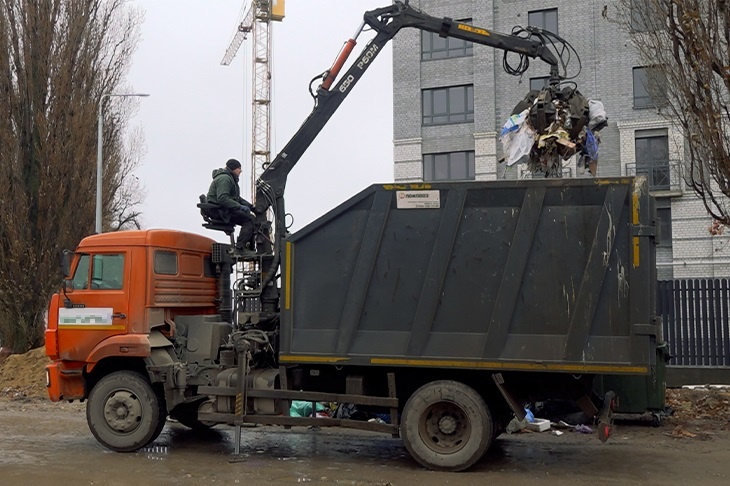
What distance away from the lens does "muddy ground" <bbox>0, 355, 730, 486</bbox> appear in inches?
310

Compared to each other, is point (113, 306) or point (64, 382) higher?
point (113, 306)

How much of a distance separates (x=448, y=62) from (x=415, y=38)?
1.65 meters

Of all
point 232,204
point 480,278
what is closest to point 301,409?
point 232,204

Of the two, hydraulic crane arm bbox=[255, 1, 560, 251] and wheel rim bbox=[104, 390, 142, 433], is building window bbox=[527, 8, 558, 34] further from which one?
wheel rim bbox=[104, 390, 142, 433]

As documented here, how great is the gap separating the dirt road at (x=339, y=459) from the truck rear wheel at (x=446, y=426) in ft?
0.60

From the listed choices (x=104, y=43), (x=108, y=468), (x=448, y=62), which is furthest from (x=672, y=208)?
(x=108, y=468)

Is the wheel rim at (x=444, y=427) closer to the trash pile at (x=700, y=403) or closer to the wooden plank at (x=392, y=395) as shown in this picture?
the wooden plank at (x=392, y=395)

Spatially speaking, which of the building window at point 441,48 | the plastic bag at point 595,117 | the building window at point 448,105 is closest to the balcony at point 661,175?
the building window at point 448,105

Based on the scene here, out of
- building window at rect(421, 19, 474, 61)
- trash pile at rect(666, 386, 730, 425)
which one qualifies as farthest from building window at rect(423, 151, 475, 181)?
trash pile at rect(666, 386, 730, 425)

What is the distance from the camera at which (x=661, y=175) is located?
2752 centimetres

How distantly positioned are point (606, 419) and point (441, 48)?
24.3 m

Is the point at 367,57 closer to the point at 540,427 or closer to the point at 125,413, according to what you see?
the point at 125,413

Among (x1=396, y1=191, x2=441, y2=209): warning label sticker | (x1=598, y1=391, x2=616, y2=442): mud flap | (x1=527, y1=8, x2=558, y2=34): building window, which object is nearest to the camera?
(x1=598, y1=391, x2=616, y2=442): mud flap

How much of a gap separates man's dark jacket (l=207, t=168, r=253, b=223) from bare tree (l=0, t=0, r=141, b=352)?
977cm
